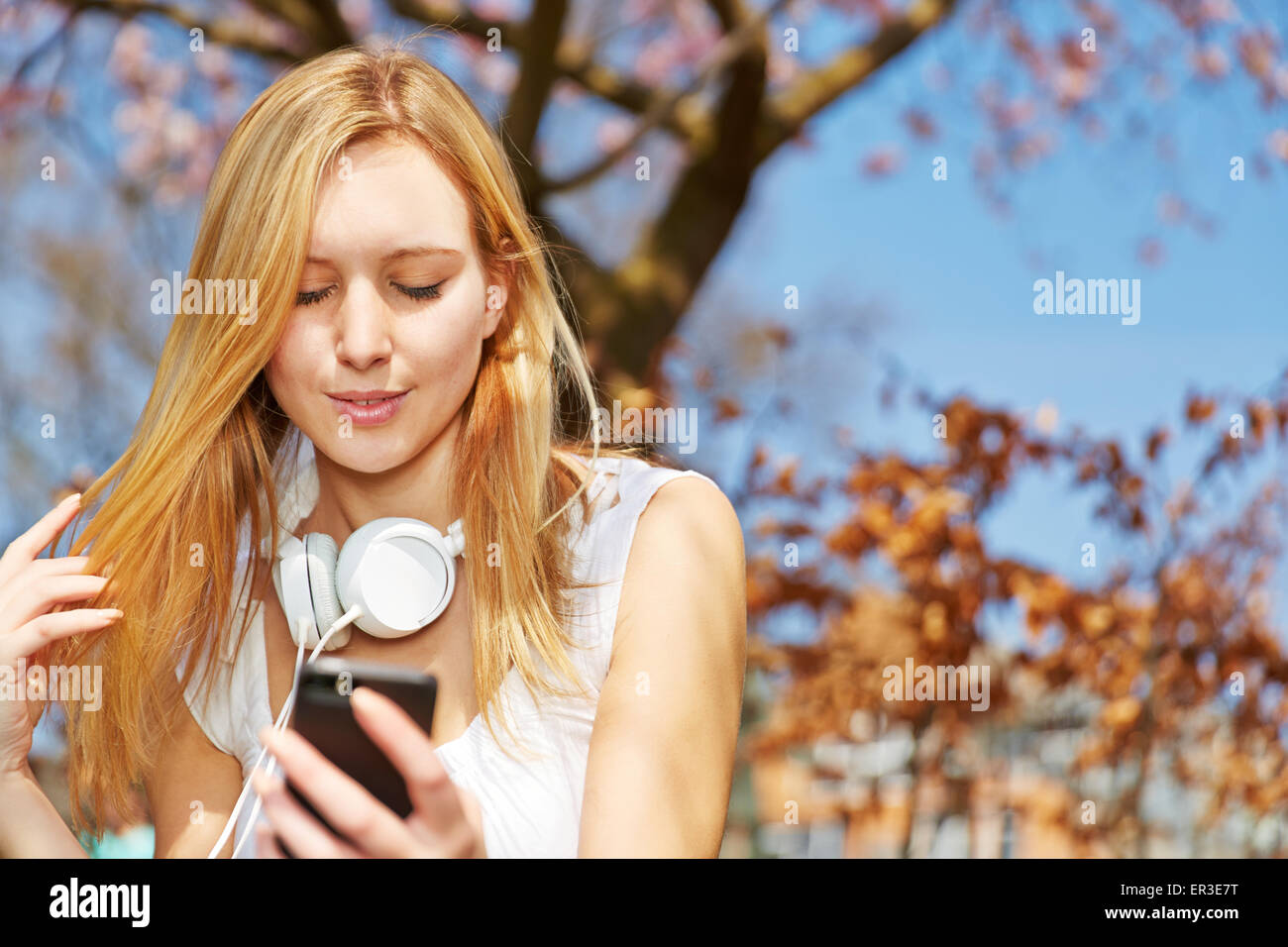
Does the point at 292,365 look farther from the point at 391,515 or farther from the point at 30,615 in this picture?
the point at 30,615

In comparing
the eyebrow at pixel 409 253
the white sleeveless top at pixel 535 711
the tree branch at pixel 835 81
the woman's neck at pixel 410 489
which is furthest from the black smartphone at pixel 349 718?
the tree branch at pixel 835 81

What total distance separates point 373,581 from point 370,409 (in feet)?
0.83

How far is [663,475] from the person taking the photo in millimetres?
1764

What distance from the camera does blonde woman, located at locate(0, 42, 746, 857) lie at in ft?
5.16

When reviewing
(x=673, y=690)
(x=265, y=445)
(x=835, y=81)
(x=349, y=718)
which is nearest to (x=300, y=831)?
(x=349, y=718)

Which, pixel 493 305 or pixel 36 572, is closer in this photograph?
pixel 36 572

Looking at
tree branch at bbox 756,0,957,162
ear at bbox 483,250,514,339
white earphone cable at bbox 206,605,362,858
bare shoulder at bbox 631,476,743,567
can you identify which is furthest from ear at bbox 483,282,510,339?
tree branch at bbox 756,0,957,162

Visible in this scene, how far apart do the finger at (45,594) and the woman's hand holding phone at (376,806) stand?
80 centimetres

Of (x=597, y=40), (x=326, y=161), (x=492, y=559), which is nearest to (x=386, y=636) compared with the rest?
(x=492, y=559)

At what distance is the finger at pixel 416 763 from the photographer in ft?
2.95

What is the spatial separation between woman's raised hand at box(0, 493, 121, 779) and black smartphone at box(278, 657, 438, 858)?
449 mm

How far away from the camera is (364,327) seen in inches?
62.6

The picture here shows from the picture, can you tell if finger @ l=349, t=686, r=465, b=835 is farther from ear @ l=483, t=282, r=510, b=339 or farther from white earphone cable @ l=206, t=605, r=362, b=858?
ear @ l=483, t=282, r=510, b=339

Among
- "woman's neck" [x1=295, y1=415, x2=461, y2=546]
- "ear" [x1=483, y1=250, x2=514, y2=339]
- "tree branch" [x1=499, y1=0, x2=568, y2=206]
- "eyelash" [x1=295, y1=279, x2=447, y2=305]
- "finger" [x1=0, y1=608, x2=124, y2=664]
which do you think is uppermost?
"tree branch" [x1=499, y1=0, x2=568, y2=206]
